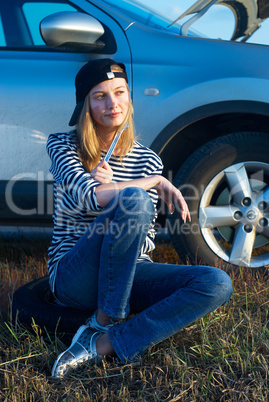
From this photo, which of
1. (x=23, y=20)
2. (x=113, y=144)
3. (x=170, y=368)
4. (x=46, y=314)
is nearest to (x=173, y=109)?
(x=113, y=144)

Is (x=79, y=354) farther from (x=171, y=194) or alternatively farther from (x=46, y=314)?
Result: (x=171, y=194)

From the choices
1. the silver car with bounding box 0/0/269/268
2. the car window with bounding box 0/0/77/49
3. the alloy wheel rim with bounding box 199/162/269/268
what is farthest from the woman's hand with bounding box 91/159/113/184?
the car window with bounding box 0/0/77/49

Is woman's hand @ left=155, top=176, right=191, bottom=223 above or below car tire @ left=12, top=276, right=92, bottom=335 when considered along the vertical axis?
above

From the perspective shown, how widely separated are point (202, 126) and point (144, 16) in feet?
2.46

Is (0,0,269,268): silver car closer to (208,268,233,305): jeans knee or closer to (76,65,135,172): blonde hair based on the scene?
(76,65,135,172): blonde hair

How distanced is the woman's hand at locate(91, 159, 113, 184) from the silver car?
774 mm

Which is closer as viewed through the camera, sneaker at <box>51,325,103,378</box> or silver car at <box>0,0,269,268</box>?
sneaker at <box>51,325,103,378</box>

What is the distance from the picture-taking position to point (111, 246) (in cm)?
180

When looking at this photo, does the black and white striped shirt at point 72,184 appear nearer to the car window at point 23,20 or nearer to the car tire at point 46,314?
the car tire at point 46,314

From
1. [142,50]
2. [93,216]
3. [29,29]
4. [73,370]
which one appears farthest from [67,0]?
[73,370]

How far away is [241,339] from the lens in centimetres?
193

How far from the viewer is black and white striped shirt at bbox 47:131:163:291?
197 cm

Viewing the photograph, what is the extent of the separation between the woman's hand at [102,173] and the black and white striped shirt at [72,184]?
0.8 inches

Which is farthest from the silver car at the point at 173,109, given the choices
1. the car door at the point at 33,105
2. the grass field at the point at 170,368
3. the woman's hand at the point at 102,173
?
the woman's hand at the point at 102,173
